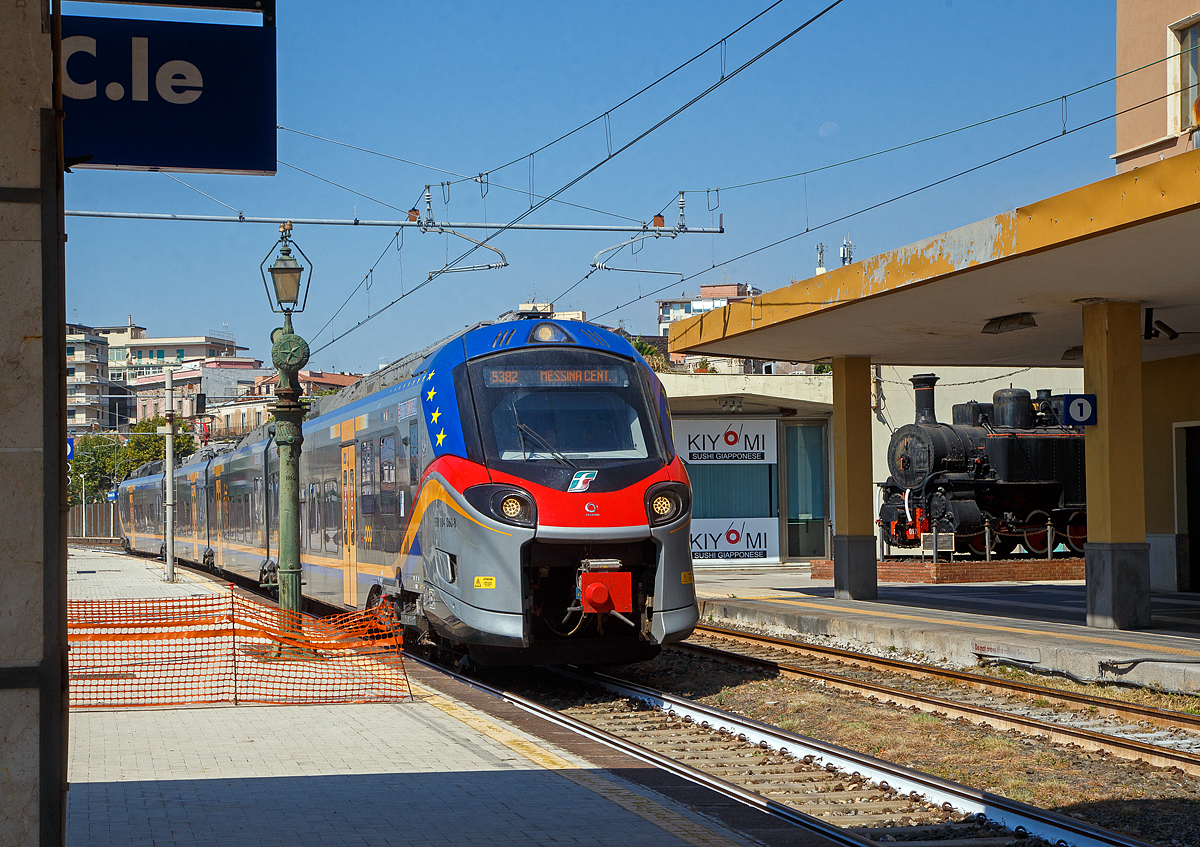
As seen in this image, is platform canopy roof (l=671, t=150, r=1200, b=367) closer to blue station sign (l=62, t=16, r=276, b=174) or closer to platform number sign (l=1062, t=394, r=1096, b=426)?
platform number sign (l=1062, t=394, r=1096, b=426)

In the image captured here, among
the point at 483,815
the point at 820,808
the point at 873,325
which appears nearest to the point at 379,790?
the point at 483,815

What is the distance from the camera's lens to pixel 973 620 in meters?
16.2

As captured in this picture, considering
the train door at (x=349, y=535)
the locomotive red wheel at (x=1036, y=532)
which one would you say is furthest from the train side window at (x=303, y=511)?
the locomotive red wheel at (x=1036, y=532)

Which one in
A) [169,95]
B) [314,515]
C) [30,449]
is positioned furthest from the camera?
[314,515]

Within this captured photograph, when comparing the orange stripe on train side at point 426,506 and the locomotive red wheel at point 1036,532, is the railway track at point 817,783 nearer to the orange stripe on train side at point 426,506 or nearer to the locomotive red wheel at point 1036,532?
the orange stripe on train side at point 426,506

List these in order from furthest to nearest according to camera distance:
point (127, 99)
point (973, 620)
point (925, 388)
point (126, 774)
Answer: point (925, 388) < point (973, 620) < point (126, 774) < point (127, 99)

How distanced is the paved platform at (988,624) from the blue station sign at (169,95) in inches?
368

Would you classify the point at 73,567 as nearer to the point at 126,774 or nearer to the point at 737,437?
the point at 737,437

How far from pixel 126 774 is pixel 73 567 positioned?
31624 mm

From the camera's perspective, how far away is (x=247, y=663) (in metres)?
13.2

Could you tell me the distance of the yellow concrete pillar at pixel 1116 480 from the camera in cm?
1428

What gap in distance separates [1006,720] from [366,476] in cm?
791

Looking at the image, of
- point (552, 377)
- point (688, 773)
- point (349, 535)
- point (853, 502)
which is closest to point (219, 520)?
point (349, 535)

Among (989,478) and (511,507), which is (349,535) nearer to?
(511,507)
